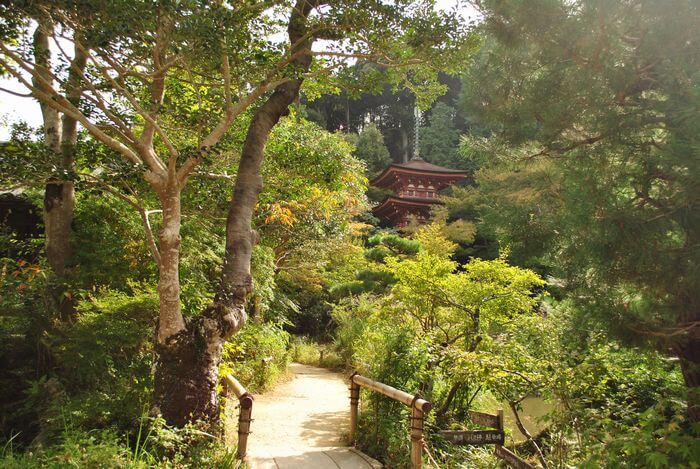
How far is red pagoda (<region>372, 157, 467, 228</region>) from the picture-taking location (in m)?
19.2

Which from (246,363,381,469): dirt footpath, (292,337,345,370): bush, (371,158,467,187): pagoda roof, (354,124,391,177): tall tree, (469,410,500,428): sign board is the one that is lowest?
(292,337,345,370): bush

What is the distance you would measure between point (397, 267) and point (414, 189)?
45.0ft

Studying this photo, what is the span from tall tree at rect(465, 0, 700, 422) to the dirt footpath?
2514 millimetres

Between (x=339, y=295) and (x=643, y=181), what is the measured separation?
33.3ft

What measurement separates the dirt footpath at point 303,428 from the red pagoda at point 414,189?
11326mm

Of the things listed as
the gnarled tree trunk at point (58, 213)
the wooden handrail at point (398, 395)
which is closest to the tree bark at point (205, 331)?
the wooden handrail at point (398, 395)

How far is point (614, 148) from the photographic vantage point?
2570mm

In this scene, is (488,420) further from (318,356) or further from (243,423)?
(318,356)

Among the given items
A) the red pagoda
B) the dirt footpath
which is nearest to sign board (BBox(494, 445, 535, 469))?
the dirt footpath

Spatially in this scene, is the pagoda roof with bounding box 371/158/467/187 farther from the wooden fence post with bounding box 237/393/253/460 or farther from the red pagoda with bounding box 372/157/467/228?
the wooden fence post with bounding box 237/393/253/460

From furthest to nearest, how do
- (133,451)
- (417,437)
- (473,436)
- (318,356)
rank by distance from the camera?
1. (318,356)
2. (417,437)
3. (133,451)
4. (473,436)

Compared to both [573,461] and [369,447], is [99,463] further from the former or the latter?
[573,461]

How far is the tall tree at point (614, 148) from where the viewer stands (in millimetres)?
2217

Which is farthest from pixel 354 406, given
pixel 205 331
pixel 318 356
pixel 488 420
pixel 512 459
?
pixel 318 356
